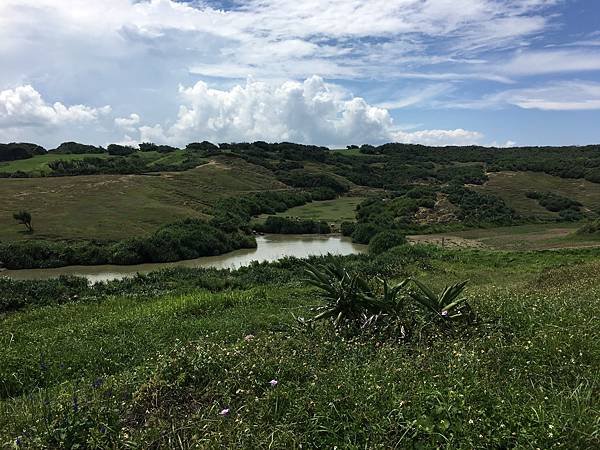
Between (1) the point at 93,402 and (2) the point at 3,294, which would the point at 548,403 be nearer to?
(1) the point at 93,402

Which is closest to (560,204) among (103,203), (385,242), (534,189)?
(534,189)

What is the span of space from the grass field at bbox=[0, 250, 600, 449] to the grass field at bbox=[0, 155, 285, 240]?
90.9 ft

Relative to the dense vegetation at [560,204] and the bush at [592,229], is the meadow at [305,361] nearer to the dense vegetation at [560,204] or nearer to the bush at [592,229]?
the bush at [592,229]

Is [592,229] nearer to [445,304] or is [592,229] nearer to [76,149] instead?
[445,304]

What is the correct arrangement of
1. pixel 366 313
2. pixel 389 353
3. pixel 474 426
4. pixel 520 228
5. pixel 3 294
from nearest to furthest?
pixel 474 426 → pixel 389 353 → pixel 366 313 → pixel 3 294 → pixel 520 228

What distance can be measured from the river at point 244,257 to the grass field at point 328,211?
30.5ft

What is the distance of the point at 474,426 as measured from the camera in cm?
346

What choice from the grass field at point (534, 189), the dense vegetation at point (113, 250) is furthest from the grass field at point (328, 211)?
the dense vegetation at point (113, 250)

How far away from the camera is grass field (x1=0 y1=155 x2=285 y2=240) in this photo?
32.9 m

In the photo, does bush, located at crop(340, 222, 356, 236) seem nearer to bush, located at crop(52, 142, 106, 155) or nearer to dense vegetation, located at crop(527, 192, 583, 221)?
dense vegetation, located at crop(527, 192, 583, 221)

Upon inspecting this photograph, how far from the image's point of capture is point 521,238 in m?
35.1

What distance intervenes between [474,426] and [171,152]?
9864 centimetres

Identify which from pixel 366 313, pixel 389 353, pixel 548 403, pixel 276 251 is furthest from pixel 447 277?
pixel 276 251

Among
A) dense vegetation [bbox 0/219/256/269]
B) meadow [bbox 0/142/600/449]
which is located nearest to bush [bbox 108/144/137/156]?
dense vegetation [bbox 0/219/256/269]
